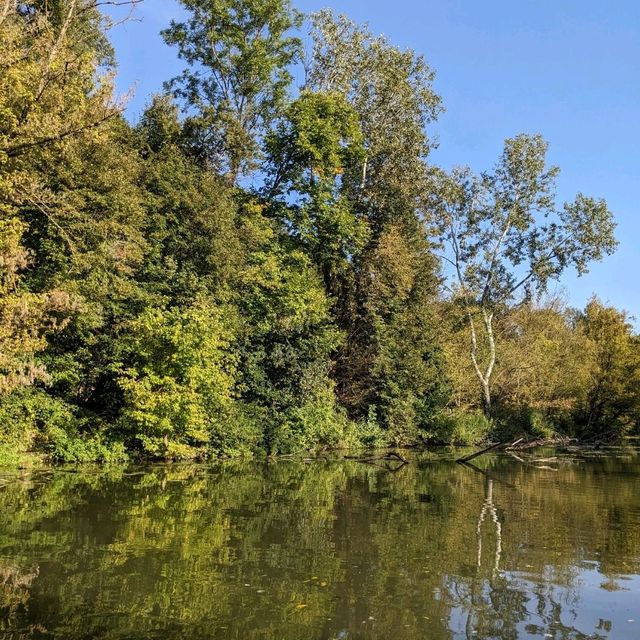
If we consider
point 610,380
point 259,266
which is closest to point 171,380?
point 259,266

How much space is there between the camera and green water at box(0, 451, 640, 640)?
6.33m

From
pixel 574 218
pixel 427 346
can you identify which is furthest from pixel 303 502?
pixel 574 218

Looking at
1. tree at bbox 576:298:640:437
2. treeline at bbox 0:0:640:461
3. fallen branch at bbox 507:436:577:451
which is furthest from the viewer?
tree at bbox 576:298:640:437

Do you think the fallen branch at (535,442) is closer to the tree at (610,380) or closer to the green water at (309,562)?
the tree at (610,380)

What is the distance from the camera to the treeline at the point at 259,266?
1802 cm

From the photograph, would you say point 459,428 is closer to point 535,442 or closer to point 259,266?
point 535,442

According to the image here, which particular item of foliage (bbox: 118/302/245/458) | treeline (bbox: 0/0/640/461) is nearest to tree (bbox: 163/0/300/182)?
treeline (bbox: 0/0/640/461)

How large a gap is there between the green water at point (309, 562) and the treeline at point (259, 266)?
16.8ft

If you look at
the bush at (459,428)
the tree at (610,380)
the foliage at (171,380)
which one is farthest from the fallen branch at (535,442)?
the foliage at (171,380)

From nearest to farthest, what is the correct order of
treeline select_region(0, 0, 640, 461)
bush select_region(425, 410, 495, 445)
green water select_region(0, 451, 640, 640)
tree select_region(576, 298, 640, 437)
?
green water select_region(0, 451, 640, 640) < treeline select_region(0, 0, 640, 461) < bush select_region(425, 410, 495, 445) < tree select_region(576, 298, 640, 437)

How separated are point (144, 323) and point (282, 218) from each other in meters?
14.2

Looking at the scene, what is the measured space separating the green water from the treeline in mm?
5123

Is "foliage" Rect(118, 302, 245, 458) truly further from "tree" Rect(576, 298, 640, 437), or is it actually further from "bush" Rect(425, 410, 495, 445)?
"tree" Rect(576, 298, 640, 437)

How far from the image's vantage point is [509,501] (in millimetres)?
14938
